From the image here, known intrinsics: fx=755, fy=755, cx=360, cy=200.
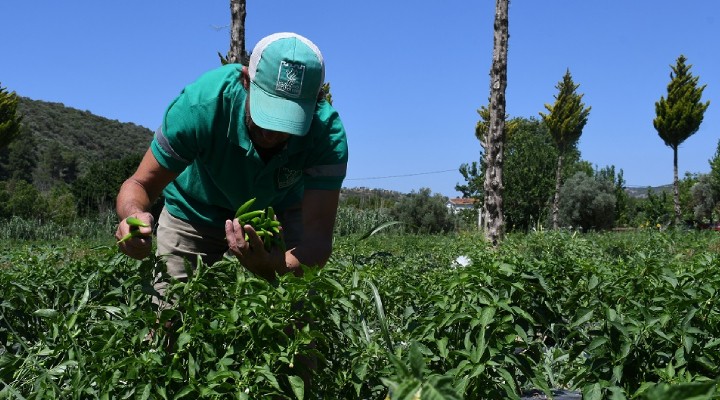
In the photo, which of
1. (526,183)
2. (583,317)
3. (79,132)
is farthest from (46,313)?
(79,132)

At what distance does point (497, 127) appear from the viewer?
32.8 feet

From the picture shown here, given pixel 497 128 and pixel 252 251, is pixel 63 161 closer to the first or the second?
pixel 497 128

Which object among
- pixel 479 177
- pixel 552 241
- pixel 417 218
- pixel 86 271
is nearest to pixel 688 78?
pixel 479 177

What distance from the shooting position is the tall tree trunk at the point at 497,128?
988 cm

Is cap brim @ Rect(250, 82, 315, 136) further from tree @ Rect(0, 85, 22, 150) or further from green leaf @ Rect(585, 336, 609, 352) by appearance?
tree @ Rect(0, 85, 22, 150)

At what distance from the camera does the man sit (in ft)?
7.40

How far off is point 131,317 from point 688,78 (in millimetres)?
26064

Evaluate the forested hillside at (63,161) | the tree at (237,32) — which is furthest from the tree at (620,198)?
the tree at (237,32)

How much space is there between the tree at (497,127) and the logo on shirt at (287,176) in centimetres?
738

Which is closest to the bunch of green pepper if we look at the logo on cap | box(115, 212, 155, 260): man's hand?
box(115, 212, 155, 260): man's hand

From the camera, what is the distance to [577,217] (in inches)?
1300

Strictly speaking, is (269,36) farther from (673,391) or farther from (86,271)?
(673,391)

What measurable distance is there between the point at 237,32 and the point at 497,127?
387 centimetres

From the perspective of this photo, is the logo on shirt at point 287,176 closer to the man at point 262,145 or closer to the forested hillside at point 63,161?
the man at point 262,145
